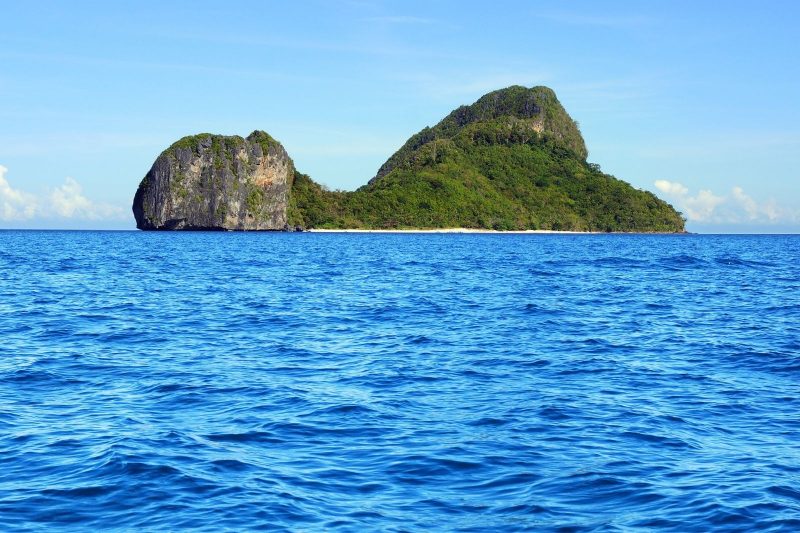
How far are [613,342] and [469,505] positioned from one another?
18.4 m

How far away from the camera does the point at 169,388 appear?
2005cm

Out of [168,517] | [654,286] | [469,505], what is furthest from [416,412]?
[654,286]

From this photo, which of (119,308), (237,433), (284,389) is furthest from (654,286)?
(237,433)

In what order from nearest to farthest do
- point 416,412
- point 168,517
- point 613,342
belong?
point 168,517 < point 416,412 < point 613,342

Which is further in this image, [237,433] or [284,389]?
[284,389]

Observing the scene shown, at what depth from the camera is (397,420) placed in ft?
56.1

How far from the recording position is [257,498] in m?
12.2

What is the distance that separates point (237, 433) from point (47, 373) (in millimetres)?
8674

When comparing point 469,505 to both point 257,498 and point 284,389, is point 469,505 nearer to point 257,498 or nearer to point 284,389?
point 257,498

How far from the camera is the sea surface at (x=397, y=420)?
11922mm

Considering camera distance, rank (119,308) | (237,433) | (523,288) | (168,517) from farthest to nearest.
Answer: (523,288)
(119,308)
(237,433)
(168,517)

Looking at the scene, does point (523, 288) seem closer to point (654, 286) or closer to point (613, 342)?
point (654, 286)

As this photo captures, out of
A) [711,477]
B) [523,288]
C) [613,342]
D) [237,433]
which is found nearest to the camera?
[711,477]

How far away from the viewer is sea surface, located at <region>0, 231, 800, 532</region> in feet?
39.1
